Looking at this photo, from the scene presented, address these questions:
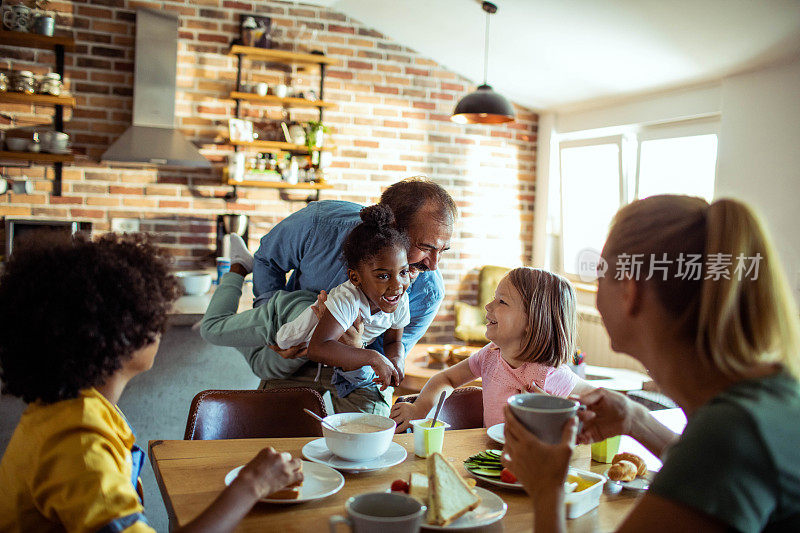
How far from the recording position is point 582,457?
5.36ft

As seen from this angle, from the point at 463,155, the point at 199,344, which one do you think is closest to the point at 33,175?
the point at 199,344

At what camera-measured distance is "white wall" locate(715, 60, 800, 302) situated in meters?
3.69

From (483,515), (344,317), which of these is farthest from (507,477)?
(344,317)

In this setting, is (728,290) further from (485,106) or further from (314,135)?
(314,135)

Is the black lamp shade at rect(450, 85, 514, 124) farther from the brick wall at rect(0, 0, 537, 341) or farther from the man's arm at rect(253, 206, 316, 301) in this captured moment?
the man's arm at rect(253, 206, 316, 301)

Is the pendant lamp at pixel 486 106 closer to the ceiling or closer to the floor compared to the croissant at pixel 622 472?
closer to the ceiling

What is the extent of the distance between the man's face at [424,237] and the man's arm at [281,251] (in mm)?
302

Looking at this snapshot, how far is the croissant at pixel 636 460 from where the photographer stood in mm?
1477

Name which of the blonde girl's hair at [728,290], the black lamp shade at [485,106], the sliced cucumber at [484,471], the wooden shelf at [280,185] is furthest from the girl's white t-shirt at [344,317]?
the wooden shelf at [280,185]

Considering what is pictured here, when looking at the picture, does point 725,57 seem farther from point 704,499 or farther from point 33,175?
point 33,175

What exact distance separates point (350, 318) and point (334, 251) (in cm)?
24

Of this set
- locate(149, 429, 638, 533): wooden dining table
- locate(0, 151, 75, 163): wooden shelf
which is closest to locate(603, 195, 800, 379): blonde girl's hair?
locate(149, 429, 638, 533): wooden dining table

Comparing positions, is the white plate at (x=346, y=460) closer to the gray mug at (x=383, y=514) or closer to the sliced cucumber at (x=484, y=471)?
the sliced cucumber at (x=484, y=471)

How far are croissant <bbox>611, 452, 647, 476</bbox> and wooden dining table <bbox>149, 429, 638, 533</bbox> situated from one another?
37 mm
